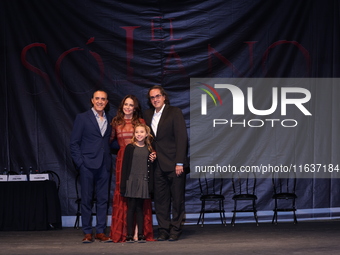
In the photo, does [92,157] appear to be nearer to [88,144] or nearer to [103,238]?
[88,144]

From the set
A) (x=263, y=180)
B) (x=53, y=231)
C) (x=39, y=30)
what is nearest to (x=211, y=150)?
(x=263, y=180)

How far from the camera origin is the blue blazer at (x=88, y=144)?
568cm

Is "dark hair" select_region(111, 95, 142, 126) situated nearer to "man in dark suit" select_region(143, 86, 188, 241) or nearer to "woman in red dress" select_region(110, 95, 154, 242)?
"woman in red dress" select_region(110, 95, 154, 242)

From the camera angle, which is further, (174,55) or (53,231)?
(174,55)

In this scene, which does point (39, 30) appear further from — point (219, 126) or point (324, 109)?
point (324, 109)

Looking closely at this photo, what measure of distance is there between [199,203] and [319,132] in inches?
79.0

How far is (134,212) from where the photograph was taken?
18.3ft

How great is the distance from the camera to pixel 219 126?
741 centimetres

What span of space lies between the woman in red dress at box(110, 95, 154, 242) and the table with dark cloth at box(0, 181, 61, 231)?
1445mm

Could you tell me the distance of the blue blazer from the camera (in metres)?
5.68

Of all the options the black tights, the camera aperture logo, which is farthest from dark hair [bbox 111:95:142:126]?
the camera aperture logo

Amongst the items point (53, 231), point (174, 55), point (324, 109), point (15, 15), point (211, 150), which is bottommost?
point (53, 231)

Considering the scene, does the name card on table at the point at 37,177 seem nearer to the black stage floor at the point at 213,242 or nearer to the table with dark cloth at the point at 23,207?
the table with dark cloth at the point at 23,207

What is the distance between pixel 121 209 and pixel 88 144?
0.79 metres
